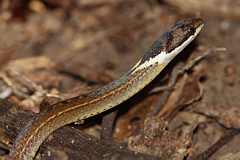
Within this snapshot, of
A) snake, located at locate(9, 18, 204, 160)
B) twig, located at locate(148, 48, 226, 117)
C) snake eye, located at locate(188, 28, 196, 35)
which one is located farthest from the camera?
twig, located at locate(148, 48, 226, 117)

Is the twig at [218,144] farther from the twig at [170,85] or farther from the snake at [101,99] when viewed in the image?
the snake at [101,99]

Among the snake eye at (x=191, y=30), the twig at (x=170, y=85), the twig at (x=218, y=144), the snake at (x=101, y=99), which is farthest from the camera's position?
the twig at (x=170, y=85)

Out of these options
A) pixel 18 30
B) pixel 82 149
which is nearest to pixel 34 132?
pixel 82 149

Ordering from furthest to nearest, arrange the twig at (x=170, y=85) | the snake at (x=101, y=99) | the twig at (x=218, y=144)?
the twig at (x=170, y=85) → the twig at (x=218, y=144) → the snake at (x=101, y=99)

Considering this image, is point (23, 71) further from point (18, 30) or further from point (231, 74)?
point (231, 74)

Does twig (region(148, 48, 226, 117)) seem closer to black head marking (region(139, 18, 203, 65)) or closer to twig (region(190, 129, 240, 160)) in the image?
black head marking (region(139, 18, 203, 65))

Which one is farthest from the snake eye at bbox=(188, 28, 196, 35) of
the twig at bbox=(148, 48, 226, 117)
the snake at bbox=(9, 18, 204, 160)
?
the twig at bbox=(148, 48, 226, 117)

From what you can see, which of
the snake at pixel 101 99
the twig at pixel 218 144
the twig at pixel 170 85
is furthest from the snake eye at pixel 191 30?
the twig at pixel 218 144
